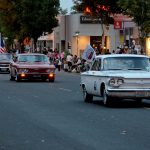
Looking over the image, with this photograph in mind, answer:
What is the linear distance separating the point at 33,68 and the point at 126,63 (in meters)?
15.6

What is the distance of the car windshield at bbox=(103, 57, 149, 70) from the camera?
20.8 meters

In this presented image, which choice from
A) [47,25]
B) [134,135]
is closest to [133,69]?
[134,135]

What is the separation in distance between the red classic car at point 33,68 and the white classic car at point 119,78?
13817 millimetres

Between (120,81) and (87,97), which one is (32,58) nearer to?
(87,97)

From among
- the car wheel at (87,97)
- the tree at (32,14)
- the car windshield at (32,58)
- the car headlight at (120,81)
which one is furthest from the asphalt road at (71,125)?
the tree at (32,14)

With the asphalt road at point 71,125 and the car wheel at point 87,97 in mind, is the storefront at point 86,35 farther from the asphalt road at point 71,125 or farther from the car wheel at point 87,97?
the asphalt road at point 71,125

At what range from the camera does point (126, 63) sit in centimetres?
2086

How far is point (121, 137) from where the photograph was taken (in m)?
13.2

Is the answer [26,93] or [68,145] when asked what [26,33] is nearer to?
[26,93]

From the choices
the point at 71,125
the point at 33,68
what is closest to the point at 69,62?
the point at 33,68

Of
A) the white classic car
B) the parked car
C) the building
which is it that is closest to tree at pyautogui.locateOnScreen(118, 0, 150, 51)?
the parked car

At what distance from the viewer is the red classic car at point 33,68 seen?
36094 mm

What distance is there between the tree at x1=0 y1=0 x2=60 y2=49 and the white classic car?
48389 mm

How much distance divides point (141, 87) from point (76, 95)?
6611 millimetres
